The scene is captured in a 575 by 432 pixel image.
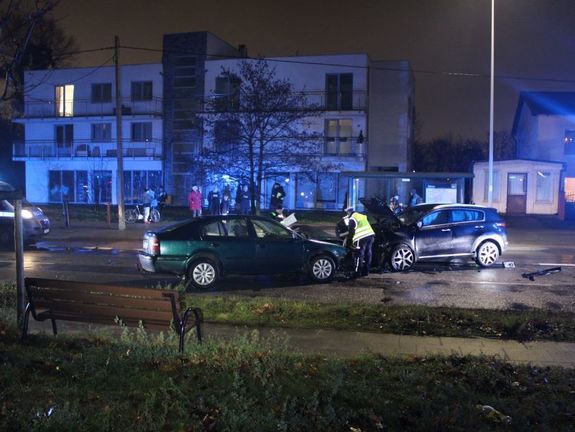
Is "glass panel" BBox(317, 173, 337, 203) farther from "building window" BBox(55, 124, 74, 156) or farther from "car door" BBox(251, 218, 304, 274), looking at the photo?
"car door" BBox(251, 218, 304, 274)

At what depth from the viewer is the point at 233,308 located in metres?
9.45

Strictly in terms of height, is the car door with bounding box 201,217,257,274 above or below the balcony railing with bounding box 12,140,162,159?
below

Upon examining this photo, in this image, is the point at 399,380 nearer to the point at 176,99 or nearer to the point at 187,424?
the point at 187,424

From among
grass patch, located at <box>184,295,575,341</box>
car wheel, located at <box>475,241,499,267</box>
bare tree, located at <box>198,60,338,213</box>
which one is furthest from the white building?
grass patch, located at <box>184,295,575,341</box>

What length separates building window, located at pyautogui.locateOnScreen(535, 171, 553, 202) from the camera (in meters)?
33.8

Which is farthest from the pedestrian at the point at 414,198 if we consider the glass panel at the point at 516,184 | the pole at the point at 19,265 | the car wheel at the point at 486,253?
the pole at the point at 19,265

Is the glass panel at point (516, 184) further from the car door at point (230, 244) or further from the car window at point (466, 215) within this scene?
the car door at point (230, 244)

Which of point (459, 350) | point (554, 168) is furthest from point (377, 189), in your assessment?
point (459, 350)

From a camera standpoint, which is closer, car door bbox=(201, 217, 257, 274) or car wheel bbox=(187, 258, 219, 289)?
car wheel bbox=(187, 258, 219, 289)

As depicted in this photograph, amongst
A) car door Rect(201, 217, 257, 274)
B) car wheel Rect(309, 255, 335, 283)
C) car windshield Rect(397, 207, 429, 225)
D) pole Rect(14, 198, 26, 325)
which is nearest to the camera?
pole Rect(14, 198, 26, 325)

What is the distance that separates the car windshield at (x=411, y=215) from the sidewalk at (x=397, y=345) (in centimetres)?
713

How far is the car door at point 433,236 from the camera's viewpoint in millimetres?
14477

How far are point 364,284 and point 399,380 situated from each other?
732 cm

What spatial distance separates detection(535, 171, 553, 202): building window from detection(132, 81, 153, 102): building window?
2749 centimetres
